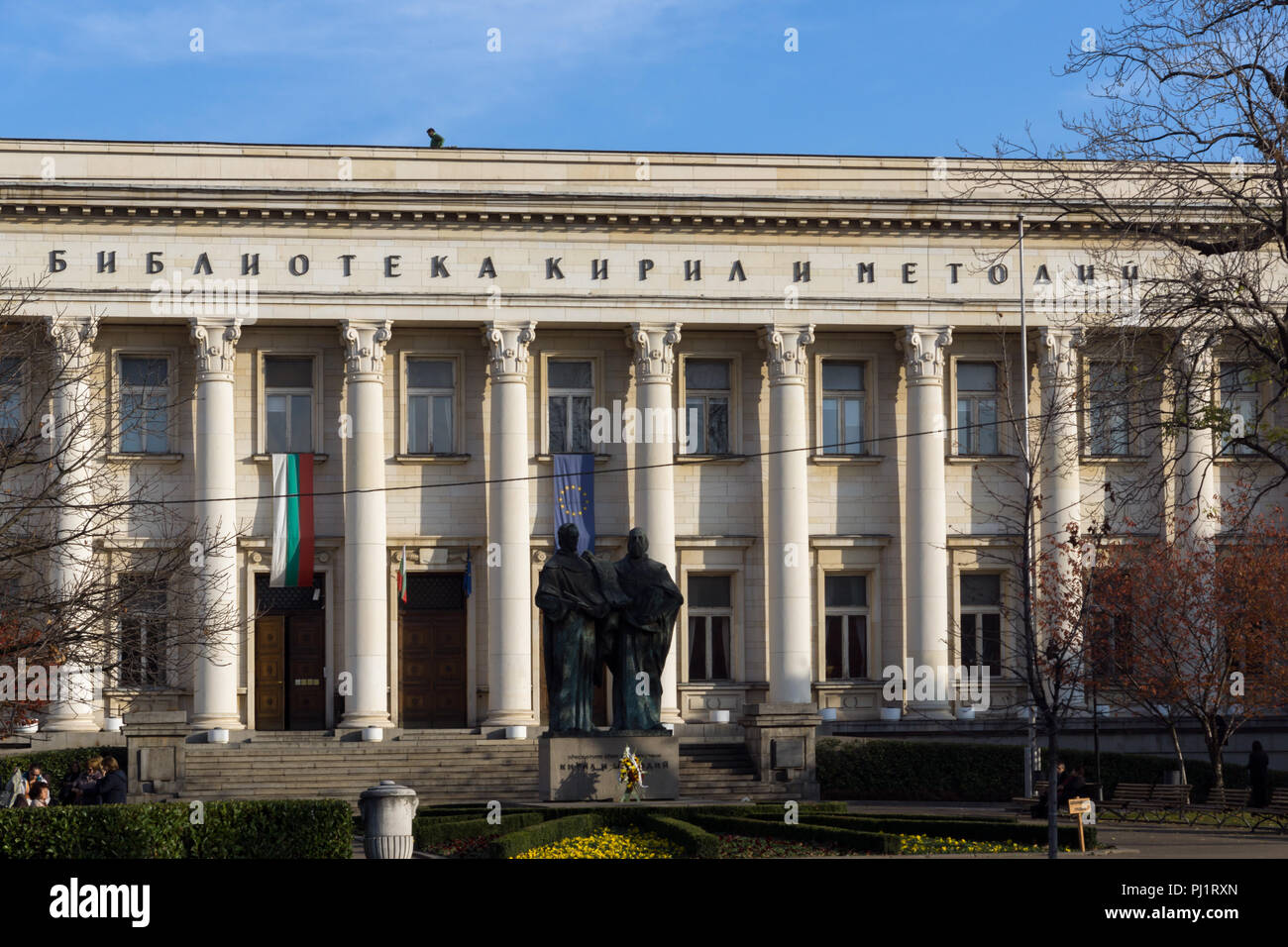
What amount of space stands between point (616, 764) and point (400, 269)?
17.6m

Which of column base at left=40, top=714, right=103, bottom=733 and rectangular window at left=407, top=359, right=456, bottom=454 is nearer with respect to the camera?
column base at left=40, top=714, right=103, bottom=733

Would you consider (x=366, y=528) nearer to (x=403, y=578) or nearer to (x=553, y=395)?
(x=403, y=578)

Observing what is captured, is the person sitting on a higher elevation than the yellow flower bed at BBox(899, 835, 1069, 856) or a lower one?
higher

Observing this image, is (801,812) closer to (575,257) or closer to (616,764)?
(616,764)

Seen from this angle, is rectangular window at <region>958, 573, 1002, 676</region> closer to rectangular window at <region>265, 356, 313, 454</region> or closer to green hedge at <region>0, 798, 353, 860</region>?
rectangular window at <region>265, 356, 313, 454</region>

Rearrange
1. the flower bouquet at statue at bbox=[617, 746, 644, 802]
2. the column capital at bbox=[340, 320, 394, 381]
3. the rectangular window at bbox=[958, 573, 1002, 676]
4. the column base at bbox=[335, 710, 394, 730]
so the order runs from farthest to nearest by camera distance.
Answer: the rectangular window at bbox=[958, 573, 1002, 676] < the column capital at bbox=[340, 320, 394, 381] < the column base at bbox=[335, 710, 394, 730] < the flower bouquet at statue at bbox=[617, 746, 644, 802]

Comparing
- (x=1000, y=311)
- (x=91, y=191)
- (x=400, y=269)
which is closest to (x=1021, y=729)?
(x=1000, y=311)

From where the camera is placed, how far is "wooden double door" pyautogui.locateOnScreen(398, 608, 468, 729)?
4769 centimetres

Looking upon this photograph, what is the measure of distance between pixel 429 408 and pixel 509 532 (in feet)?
13.8

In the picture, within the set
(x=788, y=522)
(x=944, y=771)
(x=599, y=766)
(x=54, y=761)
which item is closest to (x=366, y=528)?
(x=54, y=761)

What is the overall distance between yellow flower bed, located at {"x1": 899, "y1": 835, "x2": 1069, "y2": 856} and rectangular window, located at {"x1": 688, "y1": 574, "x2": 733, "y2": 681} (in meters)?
20.3

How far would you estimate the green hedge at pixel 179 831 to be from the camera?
21938 millimetres

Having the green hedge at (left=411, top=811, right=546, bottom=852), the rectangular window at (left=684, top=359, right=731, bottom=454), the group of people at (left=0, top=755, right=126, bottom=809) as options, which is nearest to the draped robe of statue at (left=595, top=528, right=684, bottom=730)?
the green hedge at (left=411, top=811, right=546, bottom=852)

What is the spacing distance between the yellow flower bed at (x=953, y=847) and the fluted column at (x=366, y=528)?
20.0 metres
